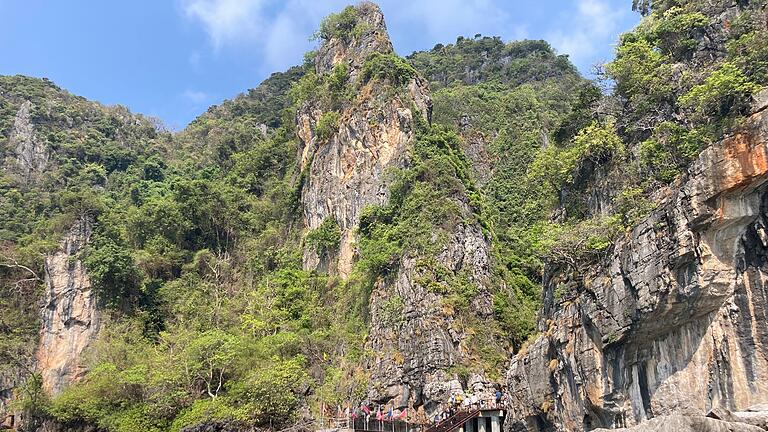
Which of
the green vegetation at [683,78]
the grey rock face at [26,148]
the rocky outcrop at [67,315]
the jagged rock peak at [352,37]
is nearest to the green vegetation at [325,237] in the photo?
the jagged rock peak at [352,37]

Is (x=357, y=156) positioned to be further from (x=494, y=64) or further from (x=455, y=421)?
(x=494, y=64)

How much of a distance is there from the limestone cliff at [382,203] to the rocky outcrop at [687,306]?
766cm

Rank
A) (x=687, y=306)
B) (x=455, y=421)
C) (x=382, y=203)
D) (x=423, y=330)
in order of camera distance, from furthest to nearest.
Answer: (x=382, y=203) → (x=423, y=330) → (x=455, y=421) → (x=687, y=306)

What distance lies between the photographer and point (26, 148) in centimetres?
5056

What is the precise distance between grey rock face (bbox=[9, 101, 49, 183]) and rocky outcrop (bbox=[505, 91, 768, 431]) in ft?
150

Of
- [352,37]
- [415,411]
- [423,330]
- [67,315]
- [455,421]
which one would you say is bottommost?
[455,421]

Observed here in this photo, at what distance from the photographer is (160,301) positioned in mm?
33938

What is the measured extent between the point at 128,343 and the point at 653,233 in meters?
26.4

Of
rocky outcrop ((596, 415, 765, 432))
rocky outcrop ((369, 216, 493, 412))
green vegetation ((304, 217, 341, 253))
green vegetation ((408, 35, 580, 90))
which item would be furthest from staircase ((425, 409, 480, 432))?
green vegetation ((408, 35, 580, 90))

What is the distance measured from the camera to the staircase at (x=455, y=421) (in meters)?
20.7

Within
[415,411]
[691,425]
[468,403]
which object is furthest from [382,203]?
[691,425]

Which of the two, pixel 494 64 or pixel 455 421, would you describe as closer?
pixel 455 421

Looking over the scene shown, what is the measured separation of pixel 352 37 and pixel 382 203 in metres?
13.6

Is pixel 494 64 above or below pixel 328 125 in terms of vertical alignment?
above
